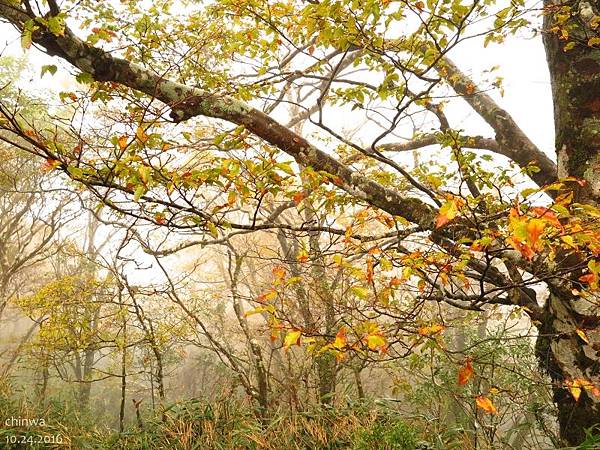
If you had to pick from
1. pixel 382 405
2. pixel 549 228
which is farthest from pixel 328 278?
pixel 549 228

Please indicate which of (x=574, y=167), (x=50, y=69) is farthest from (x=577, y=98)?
(x=50, y=69)

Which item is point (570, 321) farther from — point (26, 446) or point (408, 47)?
point (26, 446)

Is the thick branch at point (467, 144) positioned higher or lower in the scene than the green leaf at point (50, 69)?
higher

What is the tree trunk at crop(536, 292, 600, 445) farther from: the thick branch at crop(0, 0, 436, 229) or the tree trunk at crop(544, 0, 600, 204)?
the thick branch at crop(0, 0, 436, 229)

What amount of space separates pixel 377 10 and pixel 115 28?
3.15 m

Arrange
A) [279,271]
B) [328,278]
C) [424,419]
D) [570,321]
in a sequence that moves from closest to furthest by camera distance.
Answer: [279,271], [570,321], [424,419], [328,278]

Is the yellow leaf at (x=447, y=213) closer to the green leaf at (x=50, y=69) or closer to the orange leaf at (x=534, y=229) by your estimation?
the orange leaf at (x=534, y=229)

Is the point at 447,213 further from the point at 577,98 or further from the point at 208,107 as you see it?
the point at 577,98

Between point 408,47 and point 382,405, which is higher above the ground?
point 408,47

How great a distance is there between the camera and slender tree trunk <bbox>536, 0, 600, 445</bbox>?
10.1 ft

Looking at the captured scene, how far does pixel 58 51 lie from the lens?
7.83ft

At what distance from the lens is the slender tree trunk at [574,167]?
3088 mm

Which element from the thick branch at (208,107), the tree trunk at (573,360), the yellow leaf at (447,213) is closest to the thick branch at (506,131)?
the tree trunk at (573,360)

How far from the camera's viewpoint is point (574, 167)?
11.1 ft
